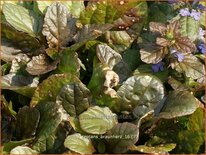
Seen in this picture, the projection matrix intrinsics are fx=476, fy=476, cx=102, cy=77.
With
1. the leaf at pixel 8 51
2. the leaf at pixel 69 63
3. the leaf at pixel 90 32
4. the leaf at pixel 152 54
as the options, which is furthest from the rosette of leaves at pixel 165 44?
the leaf at pixel 8 51

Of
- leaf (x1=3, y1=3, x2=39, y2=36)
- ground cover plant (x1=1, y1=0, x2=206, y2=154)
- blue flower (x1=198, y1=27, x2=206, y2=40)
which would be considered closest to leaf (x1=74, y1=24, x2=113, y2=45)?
ground cover plant (x1=1, y1=0, x2=206, y2=154)

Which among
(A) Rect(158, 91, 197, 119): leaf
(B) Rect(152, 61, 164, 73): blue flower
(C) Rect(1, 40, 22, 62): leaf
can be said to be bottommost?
(A) Rect(158, 91, 197, 119): leaf

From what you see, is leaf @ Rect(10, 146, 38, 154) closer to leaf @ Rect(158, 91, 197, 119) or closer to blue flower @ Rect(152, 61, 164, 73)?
leaf @ Rect(158, 91, 197, 119)

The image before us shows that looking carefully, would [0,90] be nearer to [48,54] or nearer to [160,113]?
[48,54]

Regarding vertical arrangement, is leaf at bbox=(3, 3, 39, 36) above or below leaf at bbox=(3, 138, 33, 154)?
above

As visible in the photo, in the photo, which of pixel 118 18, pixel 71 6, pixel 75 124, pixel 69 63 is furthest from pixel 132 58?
pixel 75 124

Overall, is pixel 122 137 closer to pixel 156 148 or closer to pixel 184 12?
pixel 156 148
